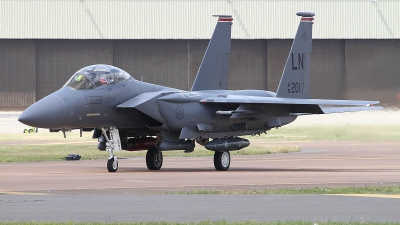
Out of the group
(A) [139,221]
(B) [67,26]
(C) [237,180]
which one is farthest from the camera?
(B) [67,26]

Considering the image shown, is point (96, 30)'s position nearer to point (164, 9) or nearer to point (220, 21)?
point (164, 9)

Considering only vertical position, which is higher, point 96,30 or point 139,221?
point 96,30

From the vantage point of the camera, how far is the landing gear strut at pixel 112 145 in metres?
21.7

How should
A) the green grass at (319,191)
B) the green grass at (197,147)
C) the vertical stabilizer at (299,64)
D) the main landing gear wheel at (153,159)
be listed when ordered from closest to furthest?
1. the green grass at (319,191)
2. the main landing gear wheel at (153,159)
3. the vertical stabilizer at (299,64)
4. the green grass at (197,147)

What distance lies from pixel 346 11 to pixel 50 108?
108 feet

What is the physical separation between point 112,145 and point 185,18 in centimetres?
2851

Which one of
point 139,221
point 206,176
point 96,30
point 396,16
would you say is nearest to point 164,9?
point 96,30

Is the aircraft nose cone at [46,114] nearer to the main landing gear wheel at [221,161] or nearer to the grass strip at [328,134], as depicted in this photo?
the main landing gear wheel at [221,161]

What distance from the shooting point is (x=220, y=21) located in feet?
85.6

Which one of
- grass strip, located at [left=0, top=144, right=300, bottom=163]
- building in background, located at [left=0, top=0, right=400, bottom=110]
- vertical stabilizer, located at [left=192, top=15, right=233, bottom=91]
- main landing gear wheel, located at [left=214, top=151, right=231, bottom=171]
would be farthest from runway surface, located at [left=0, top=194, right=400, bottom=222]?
building in background, located at [left=0, top=0, right=400, bottom=110]

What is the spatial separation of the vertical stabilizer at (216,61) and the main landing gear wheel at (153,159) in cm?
301

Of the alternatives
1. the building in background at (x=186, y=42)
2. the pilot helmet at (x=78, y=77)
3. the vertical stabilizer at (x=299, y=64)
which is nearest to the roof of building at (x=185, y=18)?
the building in background at (x=186, y=42)

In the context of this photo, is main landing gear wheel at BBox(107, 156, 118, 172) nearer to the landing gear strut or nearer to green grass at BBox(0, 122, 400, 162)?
the landing gear strut

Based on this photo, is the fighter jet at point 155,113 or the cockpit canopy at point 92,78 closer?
the fighter jet at point 155,113
